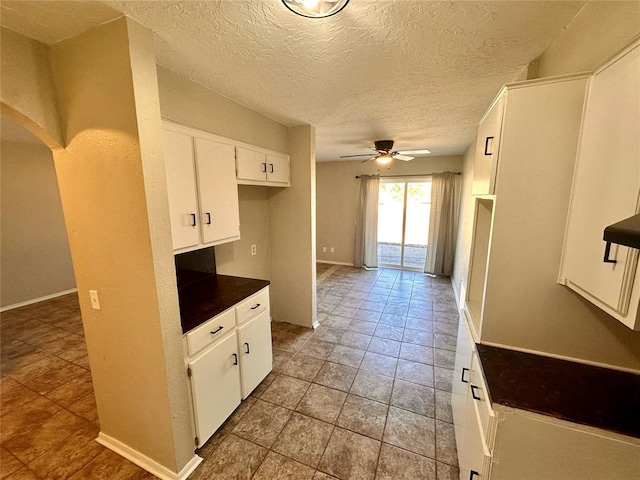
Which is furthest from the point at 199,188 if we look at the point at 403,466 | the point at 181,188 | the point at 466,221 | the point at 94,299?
the point at 466,221

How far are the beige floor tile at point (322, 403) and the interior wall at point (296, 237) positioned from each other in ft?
3.62

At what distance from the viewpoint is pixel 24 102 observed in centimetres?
125

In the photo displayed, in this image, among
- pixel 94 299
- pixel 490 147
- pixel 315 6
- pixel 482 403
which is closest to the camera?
pixel 315 6

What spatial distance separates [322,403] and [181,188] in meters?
2.00

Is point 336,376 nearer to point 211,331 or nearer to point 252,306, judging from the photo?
point 252,306

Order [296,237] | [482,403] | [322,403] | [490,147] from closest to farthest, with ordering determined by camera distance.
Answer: [482,403]
[490,147]
[322,403]
[296,237]

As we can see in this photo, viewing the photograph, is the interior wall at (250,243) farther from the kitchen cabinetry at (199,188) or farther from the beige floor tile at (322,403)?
the beige floor tile at (322,403)

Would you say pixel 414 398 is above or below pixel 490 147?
below

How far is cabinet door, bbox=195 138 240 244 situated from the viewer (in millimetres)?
1823

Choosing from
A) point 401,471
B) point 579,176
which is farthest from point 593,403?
point 401,471

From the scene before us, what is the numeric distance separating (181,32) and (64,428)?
2.85 metres

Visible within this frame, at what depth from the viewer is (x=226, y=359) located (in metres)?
1.86

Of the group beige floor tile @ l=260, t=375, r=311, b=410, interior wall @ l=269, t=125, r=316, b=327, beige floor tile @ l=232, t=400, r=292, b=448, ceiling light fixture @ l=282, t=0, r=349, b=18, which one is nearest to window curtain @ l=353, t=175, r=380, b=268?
interior wall @ l=269, t=125, r=316, b=327

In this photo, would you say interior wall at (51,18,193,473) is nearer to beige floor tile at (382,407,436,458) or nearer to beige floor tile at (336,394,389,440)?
beige floor tile at (336,394,389,440)
